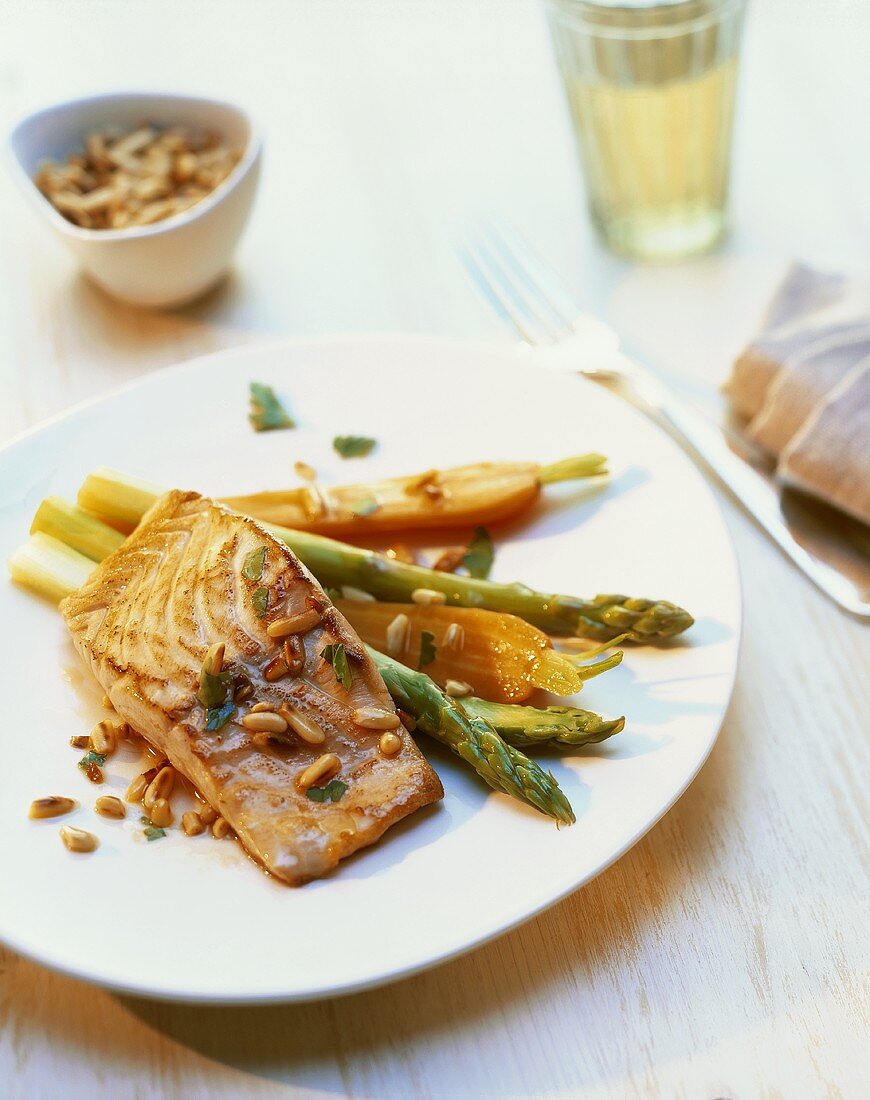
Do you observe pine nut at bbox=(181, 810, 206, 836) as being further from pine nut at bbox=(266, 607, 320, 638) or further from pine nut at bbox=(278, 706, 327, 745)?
pine nut at bbox=(266, 607, 320, 638)

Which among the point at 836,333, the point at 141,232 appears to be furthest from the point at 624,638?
the point at 141,232

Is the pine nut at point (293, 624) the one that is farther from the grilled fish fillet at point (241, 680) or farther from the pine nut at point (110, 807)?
the pine nut at point (110, 807)

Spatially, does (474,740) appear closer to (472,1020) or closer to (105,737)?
(472,1020)

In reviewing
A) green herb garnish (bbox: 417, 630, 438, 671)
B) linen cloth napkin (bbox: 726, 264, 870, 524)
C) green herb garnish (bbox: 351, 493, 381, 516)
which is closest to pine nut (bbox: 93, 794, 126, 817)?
green herb garnish (bbox: 417, 630, 438, 671)

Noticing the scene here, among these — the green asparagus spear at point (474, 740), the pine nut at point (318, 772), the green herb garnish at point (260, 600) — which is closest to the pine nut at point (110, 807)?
the pine nut at point (318, 772)

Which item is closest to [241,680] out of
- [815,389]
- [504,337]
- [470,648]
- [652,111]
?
[470,648]

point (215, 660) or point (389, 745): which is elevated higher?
point (215, 660)

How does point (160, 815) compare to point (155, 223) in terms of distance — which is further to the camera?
point (155, 223)
